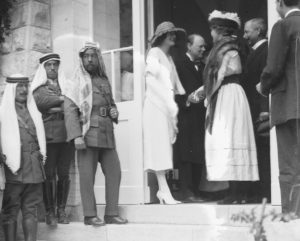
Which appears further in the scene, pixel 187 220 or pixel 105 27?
pixel 105 27

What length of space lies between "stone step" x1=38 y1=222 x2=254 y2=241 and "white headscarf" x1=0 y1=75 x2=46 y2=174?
0.77 metres

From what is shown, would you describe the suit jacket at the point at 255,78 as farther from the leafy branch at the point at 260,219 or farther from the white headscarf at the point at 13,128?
the leafy branch at the point at 260,219

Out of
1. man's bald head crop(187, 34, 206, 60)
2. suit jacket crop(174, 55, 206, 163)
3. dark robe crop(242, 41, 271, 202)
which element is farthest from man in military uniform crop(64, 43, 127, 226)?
dark robe crop(242, 41, 271, 202)

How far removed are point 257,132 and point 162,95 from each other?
0.94 metres

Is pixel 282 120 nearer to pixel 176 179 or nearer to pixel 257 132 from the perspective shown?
pixel 257 132

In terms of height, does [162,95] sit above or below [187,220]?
above

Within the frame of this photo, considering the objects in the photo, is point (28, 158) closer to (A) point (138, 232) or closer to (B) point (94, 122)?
(B) point (94, 122)

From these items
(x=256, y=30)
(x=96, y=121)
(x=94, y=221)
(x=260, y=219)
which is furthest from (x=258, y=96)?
(x=260, y=219)

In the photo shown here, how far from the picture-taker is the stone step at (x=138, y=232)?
484cm

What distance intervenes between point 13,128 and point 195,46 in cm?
198

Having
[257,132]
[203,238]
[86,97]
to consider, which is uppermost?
[86,97]

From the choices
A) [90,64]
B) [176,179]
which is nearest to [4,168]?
[90,64]

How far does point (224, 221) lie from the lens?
500 cm

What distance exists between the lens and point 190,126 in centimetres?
592
